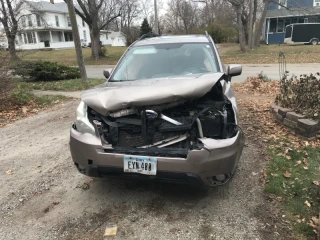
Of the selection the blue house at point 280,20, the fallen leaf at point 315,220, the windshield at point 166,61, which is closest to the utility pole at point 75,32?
the windshield at point 166,61

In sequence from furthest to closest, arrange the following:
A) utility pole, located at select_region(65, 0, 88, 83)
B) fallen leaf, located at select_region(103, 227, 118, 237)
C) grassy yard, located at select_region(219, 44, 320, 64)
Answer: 1. grassy yard, located at select_region(219, 44, 320, 64)
2. utility pole, located at select_region(65, 0, 88, 83)
3. fallen leaf, located at select_region(103, 227, 118, 237)

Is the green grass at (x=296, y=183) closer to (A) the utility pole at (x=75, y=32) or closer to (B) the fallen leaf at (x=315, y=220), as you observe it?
(B) the fallen leaf at (x=315, y=220)

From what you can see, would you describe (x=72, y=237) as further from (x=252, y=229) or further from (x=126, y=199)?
(x=252, y=229)

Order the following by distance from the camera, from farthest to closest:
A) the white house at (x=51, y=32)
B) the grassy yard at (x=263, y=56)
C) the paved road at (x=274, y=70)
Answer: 1. the white house at (x=51, y=32)
2. the grassy yard at (x=263, y=56)
3. the paved road at (x=274, y=70)

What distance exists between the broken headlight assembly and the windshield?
1087 mm

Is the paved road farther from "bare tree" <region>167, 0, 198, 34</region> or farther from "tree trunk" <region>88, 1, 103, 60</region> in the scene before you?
"bare tree" <region>167, 0, 198, 34</region>

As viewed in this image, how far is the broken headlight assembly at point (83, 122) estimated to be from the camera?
323 cm

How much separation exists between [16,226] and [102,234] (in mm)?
953

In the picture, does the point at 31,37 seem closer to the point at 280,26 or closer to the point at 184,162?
the point at 280,26

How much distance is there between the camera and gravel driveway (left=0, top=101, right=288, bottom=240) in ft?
9.39

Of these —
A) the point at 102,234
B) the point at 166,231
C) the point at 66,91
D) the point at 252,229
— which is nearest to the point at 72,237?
the point at 102,234

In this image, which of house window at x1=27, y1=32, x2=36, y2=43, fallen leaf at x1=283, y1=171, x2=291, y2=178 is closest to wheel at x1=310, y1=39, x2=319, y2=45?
fallen leaf at x1=283, y1=171, x2=291, y2=178

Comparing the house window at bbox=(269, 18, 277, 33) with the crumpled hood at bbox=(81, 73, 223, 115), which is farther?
the house window at bbox=(269, 18, 277, 33)

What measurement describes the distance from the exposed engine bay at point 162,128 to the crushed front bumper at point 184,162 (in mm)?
75
